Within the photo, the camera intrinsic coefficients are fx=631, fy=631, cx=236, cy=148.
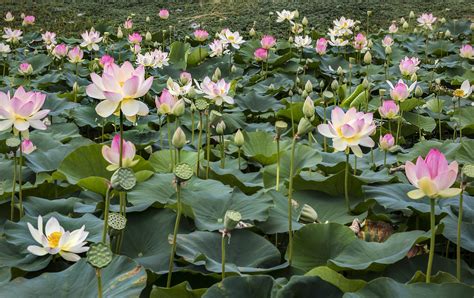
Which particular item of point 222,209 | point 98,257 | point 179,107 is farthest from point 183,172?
point 179,107

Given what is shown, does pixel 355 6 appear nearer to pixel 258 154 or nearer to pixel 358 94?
pixel 358 94

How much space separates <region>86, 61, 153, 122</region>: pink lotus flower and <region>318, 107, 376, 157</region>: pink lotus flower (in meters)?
0.40

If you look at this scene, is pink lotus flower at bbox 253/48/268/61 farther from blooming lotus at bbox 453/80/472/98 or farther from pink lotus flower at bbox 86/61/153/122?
pink lotus flower at bbox 86/61/153/122

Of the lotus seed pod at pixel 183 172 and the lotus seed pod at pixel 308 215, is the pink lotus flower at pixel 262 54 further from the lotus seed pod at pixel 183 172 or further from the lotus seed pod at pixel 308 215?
the lotus seed pod at pixel 183 172

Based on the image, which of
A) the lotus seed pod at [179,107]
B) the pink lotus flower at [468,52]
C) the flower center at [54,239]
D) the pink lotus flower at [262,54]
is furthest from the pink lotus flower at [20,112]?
the pink lotus flower at [468,52]

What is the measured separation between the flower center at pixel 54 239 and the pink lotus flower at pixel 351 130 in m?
0.57

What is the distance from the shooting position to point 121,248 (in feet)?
4.09

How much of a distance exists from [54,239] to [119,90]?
11.7 inches

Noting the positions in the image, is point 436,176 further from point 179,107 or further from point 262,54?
point 262,54

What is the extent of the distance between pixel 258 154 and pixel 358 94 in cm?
91

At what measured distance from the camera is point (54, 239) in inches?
45.3

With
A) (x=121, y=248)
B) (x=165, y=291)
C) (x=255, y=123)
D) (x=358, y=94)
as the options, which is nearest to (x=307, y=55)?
(x=358, y=94)

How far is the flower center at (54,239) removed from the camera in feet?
3.74

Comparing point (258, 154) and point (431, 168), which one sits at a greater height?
point (431, 168)
